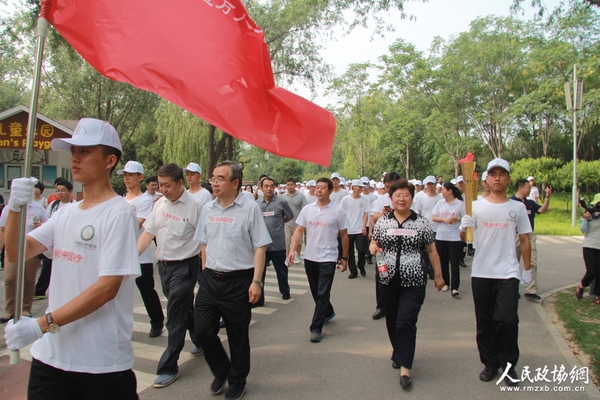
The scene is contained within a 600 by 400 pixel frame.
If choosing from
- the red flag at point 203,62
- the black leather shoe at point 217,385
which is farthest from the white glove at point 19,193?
the black leather shoe at point 217,385

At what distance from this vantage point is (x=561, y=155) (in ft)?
126

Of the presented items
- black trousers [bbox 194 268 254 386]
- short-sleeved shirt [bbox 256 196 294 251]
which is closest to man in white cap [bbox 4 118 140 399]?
black trousers [bbox 194 268 254 386]

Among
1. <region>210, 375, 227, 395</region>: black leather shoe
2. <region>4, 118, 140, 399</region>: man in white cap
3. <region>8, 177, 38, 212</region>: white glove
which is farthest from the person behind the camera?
<region>210, 375, 227, 395</region>: black leather shoe

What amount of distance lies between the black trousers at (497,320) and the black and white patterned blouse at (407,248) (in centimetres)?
63

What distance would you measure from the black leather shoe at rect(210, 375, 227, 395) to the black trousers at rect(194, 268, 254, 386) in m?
0.04

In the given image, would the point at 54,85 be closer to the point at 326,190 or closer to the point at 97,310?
the point at 326,190

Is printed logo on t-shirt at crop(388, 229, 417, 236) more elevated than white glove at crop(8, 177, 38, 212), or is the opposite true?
white glove at crop(8, 177, 38, 212)

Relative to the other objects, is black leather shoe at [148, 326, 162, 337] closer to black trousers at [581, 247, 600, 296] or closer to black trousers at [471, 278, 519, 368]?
black trousers at [471, 278, 519, 368]

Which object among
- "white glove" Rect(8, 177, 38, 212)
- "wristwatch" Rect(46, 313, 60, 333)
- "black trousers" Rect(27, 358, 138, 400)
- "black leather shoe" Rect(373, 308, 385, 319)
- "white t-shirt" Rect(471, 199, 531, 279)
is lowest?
"black leather shoe" Rect(373, 308, 385, 319)

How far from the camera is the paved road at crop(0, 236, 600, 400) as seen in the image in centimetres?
421

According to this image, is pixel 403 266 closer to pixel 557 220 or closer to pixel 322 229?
pixel 322 229

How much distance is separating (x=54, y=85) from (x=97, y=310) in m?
29.6

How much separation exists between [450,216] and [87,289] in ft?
23.1

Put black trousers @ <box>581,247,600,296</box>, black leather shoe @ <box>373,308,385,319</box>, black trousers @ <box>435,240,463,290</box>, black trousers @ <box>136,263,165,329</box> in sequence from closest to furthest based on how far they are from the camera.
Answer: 1. black trousers @ <box>136,263,165,329</box>
2. black leather shoe @ <box>373,308,385,319</box>
3. black trousers @ <box>581,247,600,296</box>
4. black trousers @ <box>435,240,463,290</box>
